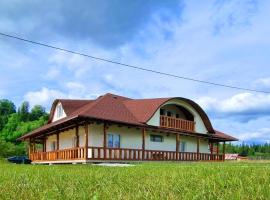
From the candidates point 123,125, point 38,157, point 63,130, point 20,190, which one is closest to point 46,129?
point 63,130

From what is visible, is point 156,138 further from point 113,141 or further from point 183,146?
point 113,141

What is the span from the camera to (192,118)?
3631 centimetres

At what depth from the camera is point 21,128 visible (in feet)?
254

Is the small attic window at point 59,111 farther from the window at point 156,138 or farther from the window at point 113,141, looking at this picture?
the window at point 156,138

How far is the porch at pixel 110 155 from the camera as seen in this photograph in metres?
26.1

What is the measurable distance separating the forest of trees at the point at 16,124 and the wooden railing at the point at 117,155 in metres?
25.6

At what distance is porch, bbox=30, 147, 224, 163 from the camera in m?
26.1

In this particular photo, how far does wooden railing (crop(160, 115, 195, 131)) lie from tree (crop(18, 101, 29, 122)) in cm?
6241

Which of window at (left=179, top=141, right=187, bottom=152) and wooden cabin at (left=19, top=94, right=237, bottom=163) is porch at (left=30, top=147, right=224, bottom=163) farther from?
window at (left=179, top=141, right=187, bottom=152)

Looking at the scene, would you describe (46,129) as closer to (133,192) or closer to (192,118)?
(192,118)

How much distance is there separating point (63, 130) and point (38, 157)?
14.4ft

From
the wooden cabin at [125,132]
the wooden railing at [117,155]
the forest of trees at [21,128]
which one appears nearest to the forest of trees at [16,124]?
the forest of trees at [21,128]

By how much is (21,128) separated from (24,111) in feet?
55.9

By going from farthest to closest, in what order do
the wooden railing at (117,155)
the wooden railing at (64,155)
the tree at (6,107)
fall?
1. the tree at (6,107)
2. the wooden railing at (64,155)
3. the wooden railing at (117,155)
